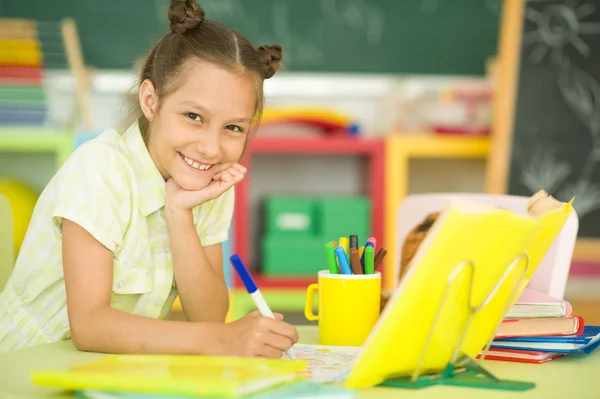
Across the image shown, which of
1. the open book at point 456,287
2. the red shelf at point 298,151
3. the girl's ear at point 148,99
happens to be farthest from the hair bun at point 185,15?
the red shelf at point 298,151

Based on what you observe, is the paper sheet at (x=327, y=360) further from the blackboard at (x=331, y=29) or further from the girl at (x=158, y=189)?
the blackboard at (x=331, y=29)

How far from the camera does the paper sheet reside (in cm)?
83

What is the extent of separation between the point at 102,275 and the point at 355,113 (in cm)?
234

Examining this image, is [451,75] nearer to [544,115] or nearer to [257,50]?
[544,115]

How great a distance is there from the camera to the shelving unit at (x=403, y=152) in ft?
9.58

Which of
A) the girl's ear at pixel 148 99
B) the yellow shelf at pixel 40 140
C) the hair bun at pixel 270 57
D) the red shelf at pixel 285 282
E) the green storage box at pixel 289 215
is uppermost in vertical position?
the hair bun at pixel 270 57

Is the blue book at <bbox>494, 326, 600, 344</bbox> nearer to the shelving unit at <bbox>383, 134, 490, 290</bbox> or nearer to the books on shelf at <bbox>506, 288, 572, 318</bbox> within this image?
the books on shelf at <bbox>506, 288, 572, 318</bbox>

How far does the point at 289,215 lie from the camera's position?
2.92m

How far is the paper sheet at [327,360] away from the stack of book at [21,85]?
2.12 m

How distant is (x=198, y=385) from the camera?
67 cm

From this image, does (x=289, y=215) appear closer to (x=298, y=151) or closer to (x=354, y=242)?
(x=298, y=151)

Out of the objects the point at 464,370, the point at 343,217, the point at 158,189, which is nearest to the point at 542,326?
the point at 464,370

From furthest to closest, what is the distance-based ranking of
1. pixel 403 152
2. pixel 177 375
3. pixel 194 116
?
pixel 403 152 < pixel 194 116 < pixel 177 375

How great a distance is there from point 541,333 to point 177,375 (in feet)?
1.57
